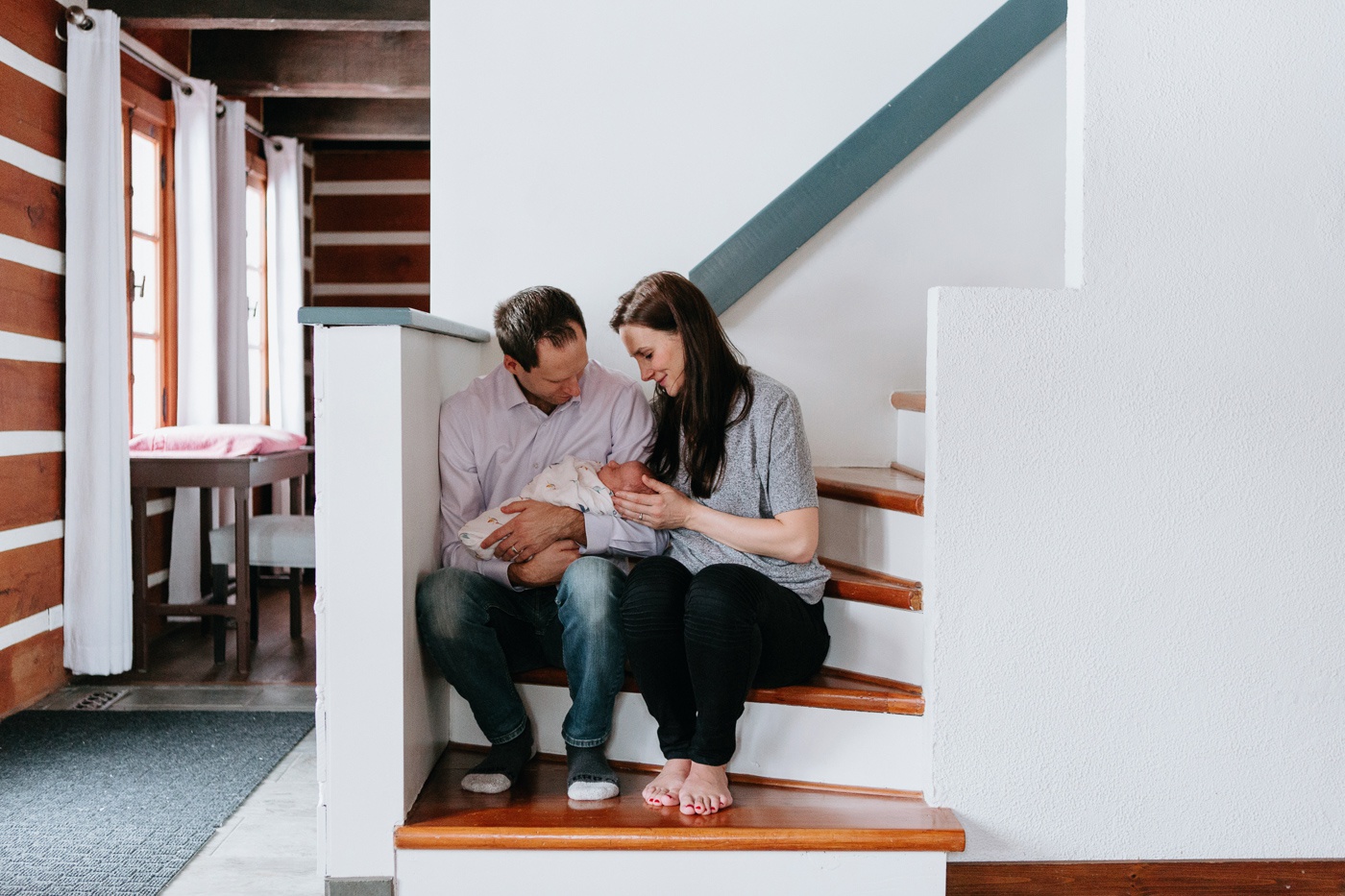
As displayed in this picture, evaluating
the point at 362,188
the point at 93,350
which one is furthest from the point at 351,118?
the point at 93,350

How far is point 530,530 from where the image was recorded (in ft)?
6.63

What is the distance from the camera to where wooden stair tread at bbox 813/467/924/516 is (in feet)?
6.84

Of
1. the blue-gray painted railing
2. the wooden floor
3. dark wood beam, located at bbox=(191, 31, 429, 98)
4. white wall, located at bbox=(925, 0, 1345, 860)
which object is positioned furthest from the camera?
dark wood beam, located at bbox=(191, 31, 429, 98)

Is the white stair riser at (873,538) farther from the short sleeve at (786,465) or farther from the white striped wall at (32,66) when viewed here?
the white striped wall at (32,66)

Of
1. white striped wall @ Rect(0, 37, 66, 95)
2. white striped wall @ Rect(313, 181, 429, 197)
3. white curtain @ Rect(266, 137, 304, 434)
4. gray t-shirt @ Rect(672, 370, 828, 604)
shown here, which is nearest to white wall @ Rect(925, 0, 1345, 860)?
gray t-shirt @ Rect(672, 370, 828, 604)

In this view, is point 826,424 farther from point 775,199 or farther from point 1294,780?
point 1294,780

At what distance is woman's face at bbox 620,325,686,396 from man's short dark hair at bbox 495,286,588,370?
13 centimetres

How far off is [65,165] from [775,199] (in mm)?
2401

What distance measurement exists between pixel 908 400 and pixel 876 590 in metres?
0.67

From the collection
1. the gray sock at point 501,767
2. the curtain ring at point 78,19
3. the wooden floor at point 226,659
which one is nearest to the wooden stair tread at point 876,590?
the gray sock at point 501,767

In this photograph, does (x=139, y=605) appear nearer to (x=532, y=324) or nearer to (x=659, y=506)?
(x=532, y=324)

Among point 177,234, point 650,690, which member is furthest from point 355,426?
point 177,234

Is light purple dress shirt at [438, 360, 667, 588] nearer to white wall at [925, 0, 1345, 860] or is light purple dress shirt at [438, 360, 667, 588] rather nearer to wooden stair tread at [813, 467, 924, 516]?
wooden stair tread at [813, 467, 924, 516]

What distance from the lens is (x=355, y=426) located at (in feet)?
5.79
